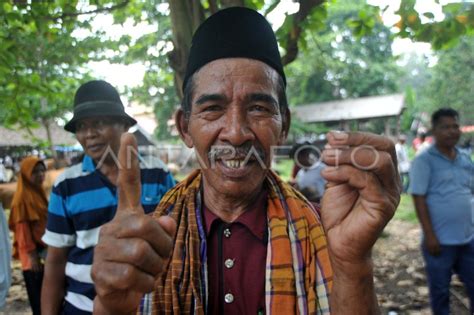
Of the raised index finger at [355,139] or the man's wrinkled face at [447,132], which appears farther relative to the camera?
the man's wrinkled face at [447,132]

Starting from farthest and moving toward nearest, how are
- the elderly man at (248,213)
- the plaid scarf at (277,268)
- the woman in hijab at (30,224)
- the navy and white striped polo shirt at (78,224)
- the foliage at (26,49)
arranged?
1. the woman in hijab at (30,224)
2. the foliage at (26,49)
3. the navy and white striped polo shirt at (78,224)
4. the plaid scarf at (277,268)
5. the elderly man at (248,213)

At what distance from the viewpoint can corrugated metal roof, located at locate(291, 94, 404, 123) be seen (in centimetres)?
1839

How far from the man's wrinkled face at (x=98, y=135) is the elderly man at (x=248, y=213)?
0.99 m

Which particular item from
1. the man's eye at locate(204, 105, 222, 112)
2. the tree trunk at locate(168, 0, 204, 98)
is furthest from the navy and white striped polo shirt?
the man's eye at locate(204, 105, 222, 112)

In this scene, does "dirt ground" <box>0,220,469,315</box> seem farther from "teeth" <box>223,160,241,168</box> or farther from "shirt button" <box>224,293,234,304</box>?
"teeth" <box>223,160,241,168</box>

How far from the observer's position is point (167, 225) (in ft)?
3.57

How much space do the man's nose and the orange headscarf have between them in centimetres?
324

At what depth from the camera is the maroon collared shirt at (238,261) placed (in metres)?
1.53

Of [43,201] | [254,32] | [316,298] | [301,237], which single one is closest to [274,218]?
[301,237]

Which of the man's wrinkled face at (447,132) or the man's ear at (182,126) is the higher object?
the man's wrinkled face at (447,132)

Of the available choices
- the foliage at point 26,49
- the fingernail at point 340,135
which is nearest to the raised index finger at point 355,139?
the fingernail at point 340,135

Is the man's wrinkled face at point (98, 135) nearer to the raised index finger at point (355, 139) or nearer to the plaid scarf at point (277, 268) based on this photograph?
the plaid scarf at point (277, 268)

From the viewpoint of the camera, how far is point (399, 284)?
18.2 feet

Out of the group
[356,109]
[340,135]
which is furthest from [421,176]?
[356,109]
